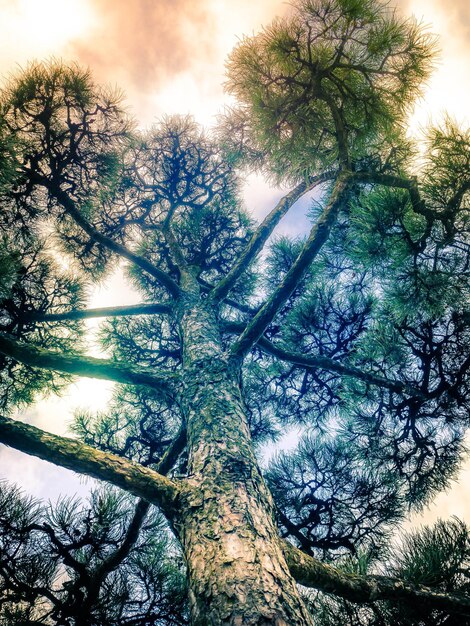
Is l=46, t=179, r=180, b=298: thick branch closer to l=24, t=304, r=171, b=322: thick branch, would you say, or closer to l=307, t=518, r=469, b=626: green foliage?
l=24, t=304, r=171, b=322: thick branch

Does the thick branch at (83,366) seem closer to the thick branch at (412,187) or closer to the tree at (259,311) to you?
the tree at (259,311)

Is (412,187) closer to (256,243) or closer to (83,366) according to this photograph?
(256,243)

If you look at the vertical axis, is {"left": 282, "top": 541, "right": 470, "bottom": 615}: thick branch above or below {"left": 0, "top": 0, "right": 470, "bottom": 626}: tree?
below

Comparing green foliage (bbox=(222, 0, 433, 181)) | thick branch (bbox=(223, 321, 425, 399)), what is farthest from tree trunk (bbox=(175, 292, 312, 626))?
green foliage (bbox=(222, 0, 433, 181))

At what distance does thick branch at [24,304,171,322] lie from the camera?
2.91 meters

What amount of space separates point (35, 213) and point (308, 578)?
3759 mm

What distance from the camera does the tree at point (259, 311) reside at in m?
1.75

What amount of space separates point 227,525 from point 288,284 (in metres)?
1.50

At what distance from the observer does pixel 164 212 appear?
4.60 m

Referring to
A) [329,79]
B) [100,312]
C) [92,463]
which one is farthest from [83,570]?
[329,79]

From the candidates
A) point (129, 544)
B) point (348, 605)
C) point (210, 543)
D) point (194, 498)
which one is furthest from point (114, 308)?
point (348, 605)

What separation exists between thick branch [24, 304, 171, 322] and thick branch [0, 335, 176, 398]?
78cm

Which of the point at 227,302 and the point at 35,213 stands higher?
the point at 35,213

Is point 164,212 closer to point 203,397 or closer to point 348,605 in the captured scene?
point 203,397
